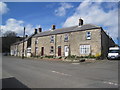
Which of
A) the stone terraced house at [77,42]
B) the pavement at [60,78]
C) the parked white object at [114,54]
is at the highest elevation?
the stone terraced house at [77,42]

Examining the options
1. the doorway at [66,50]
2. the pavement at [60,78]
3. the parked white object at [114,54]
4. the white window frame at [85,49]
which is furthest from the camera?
the doorway at [66,50]

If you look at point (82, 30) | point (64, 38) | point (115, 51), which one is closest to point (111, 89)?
point (115, 51)

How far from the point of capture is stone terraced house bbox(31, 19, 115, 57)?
23328 mm

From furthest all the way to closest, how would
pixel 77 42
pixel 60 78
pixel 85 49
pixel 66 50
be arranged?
pixel 66 50 → pixel 77 42 → pixel 85 49 → pixel 60 78

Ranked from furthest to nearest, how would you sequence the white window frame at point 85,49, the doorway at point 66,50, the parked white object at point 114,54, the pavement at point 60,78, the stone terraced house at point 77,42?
1. the doorway at point 66,50
2. the white window frame at point 85,49
3. the stone terraced house at point 77,42
4. the parked white object at point 114,54
5. the pavement at point 60,78

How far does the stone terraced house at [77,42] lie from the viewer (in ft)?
76.5

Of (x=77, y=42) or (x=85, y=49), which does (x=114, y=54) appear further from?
(x=77, y=42)

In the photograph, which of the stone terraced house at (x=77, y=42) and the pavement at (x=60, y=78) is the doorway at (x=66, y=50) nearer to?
the stone terraced house at (x=77, y=42)

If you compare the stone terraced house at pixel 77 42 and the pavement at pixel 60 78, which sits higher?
the stone terraced house at pixel 77 42

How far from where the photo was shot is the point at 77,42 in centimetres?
2603

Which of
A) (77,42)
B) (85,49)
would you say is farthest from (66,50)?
(85,49)

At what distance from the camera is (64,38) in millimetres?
28594

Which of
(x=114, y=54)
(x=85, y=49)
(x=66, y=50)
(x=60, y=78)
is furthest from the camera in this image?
(x=66, y=50)

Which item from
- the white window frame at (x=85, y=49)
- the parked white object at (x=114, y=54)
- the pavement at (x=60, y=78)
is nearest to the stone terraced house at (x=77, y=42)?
the white window frame at (x=85, y=49)
